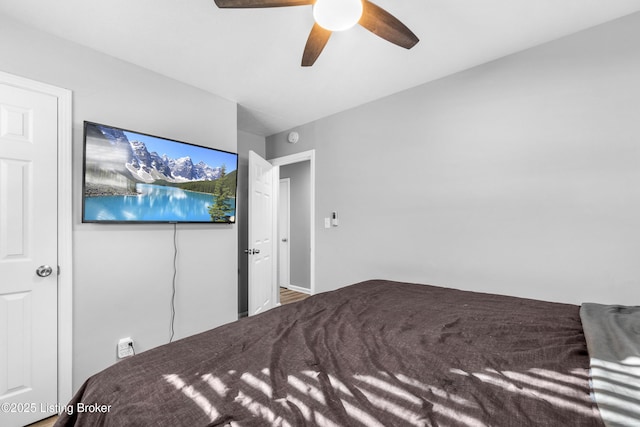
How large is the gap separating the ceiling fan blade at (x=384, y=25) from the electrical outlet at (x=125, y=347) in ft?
8.76

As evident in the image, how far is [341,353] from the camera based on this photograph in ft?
3.36

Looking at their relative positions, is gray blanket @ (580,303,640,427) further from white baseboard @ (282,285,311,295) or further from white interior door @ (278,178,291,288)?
white interior door @ (278,178,291,288)

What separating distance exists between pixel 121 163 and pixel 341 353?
2.09 meters

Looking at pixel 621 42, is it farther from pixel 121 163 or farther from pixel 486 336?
pixel 121 163

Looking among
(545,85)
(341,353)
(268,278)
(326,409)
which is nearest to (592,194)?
(545,85)

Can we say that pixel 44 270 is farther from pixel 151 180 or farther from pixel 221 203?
pixel 221 203

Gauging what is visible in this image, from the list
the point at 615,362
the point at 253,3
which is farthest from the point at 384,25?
the point at 615,362

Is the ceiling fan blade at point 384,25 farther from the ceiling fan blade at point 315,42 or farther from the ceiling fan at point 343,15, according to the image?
the ceiling fan blade at point 315,42

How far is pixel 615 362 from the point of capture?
0.85m

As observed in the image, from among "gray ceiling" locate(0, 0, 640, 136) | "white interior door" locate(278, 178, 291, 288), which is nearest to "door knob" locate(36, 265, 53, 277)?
"gray ceiling" locate(0, 0, 640, 136)

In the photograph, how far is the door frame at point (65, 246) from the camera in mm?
1943

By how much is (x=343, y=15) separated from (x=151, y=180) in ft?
6.11

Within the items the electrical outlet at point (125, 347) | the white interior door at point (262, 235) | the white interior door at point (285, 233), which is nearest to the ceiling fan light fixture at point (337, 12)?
the white interior door at point (262, 235)

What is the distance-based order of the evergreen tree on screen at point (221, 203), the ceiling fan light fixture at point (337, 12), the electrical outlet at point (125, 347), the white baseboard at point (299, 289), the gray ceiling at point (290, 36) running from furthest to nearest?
the white baseboard at point (299, 289) < the evergreen tree on screen at point (221, 203) < the electrical outlet at point (125, 347) < the gray ceiling at point (290, 36) < the ceiling fan light fixture at point (337, 12)
